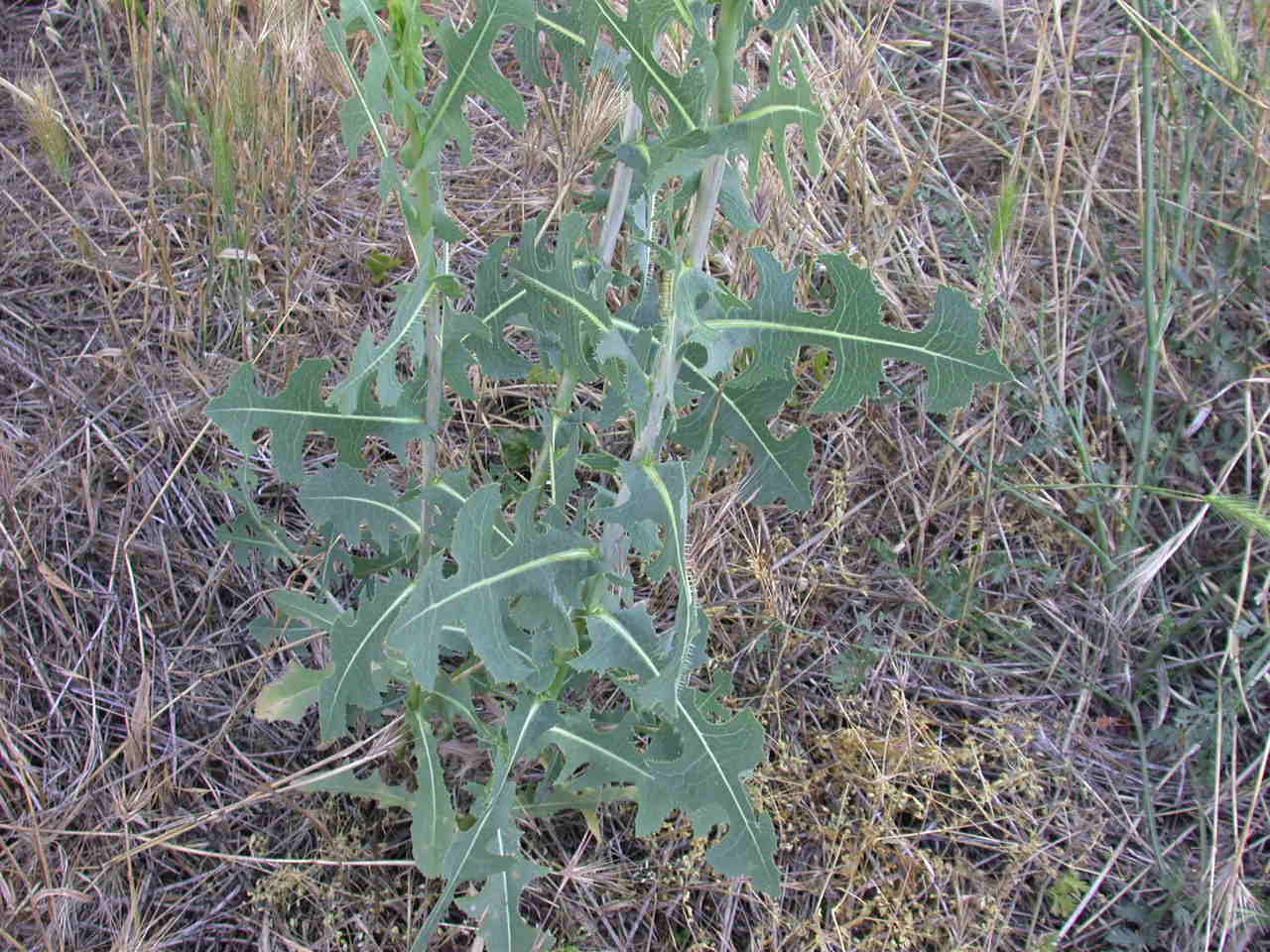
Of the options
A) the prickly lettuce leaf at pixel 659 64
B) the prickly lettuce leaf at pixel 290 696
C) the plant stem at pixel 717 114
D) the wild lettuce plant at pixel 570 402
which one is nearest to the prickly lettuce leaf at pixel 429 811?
the wild lettuce plant at pixel 570 402

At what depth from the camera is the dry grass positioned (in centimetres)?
206

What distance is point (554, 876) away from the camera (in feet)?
6.81

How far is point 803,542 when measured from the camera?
2457mm

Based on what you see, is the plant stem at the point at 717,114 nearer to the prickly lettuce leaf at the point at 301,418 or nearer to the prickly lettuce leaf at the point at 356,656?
the prickly lettuce leaf at the point at 301,418

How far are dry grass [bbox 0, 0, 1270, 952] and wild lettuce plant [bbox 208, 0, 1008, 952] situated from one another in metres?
0.46

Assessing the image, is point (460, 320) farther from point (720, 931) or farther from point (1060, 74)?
point (1060, 74)

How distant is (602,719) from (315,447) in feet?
3.05

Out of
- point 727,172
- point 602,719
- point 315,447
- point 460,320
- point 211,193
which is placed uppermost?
point 727,172

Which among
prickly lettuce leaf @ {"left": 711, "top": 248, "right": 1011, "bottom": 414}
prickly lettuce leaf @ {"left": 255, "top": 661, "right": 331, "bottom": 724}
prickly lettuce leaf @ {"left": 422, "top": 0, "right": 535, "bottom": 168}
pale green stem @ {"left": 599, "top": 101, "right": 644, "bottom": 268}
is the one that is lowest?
prickly lettuce leaf @ {"left": 255, "top": 661, "right": 331, "bottom": 724}

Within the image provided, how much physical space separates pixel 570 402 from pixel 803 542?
36.7 inches

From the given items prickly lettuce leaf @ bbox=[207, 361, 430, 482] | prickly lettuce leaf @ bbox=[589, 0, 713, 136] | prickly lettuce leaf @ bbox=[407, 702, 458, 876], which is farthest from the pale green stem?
prickly lettuce leaf @ bbox=[407, 702, 458, 876]

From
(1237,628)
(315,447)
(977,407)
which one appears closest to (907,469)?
(977,407)

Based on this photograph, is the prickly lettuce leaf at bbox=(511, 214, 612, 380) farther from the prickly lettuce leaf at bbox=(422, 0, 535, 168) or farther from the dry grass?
the dry grass

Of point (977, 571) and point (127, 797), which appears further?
point (977, 571)
